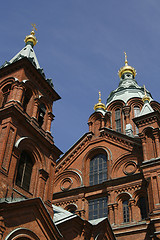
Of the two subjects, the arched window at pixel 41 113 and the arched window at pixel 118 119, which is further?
the arched window at pixel 118 119

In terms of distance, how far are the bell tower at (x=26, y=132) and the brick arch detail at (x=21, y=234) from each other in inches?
73.4

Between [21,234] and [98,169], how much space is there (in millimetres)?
13413

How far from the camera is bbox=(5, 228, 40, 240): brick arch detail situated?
12.3 meters

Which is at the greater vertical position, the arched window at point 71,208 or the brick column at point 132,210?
the arched window at point 71,208

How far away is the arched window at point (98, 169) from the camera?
24.8 meters

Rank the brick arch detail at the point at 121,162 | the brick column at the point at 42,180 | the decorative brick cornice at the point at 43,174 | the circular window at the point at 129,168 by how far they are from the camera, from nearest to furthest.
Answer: the brick column at the point at 42,180, the decorative brick cornice at the point at 43,174, the circular window at the point at 129,168, the brick arch detail at the point at 121,162

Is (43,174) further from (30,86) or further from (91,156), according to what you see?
(91,156)

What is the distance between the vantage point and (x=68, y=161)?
2725cm

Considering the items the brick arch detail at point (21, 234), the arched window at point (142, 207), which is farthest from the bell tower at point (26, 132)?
the arched window at point (142, 207)

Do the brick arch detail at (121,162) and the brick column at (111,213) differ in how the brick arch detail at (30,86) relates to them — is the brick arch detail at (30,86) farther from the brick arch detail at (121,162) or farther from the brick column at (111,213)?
the brick column at (111,213)

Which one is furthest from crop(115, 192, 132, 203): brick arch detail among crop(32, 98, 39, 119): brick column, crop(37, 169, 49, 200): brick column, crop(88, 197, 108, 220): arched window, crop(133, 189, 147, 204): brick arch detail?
crop(32, 98, 39, 119): brick column

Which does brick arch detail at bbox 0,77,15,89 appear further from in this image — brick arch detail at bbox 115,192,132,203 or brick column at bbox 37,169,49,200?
brick arch detail at bbox 115,192,132,203

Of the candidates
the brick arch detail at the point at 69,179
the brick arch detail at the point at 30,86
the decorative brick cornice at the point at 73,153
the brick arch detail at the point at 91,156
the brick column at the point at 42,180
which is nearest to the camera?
the brick column at the point at 42,180

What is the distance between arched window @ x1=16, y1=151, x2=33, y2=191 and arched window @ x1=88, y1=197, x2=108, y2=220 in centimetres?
818
